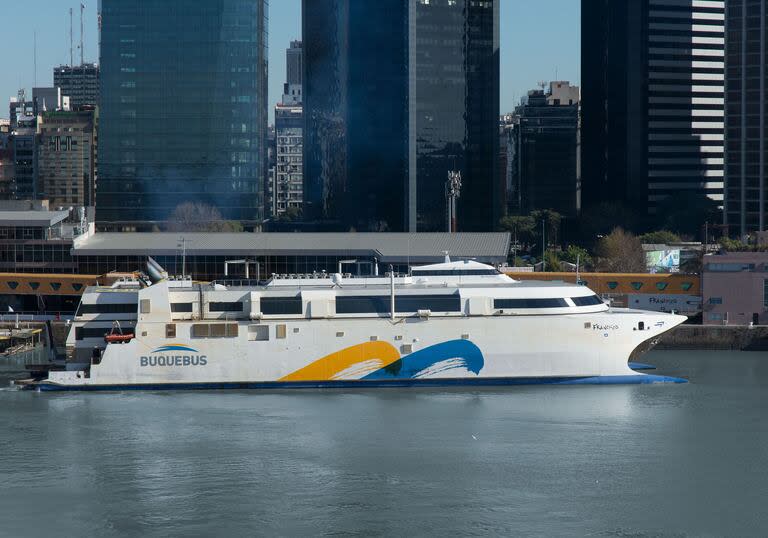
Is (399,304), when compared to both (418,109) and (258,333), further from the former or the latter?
(418,109)

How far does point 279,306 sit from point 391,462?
12989mm

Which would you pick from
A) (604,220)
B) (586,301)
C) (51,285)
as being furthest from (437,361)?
(604,220)

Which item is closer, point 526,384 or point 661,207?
point 526,384

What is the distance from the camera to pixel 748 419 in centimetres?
4291

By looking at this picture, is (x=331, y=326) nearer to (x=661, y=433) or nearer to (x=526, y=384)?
(x=526, y=384)

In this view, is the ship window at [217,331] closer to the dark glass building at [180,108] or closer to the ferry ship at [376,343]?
the ferry ship at [376,343]

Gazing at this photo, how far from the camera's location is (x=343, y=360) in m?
49.1

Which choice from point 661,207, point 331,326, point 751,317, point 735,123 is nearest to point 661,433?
point 331,326

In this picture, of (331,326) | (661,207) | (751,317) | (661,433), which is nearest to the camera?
(661,433)

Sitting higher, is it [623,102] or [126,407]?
[623,102]

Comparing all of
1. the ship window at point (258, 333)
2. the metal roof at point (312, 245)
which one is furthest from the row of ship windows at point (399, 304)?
the metal roof at point (312, 245)

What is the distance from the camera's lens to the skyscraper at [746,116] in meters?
125

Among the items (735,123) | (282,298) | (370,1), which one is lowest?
(282,298)

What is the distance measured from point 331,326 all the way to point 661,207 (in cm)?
9520
